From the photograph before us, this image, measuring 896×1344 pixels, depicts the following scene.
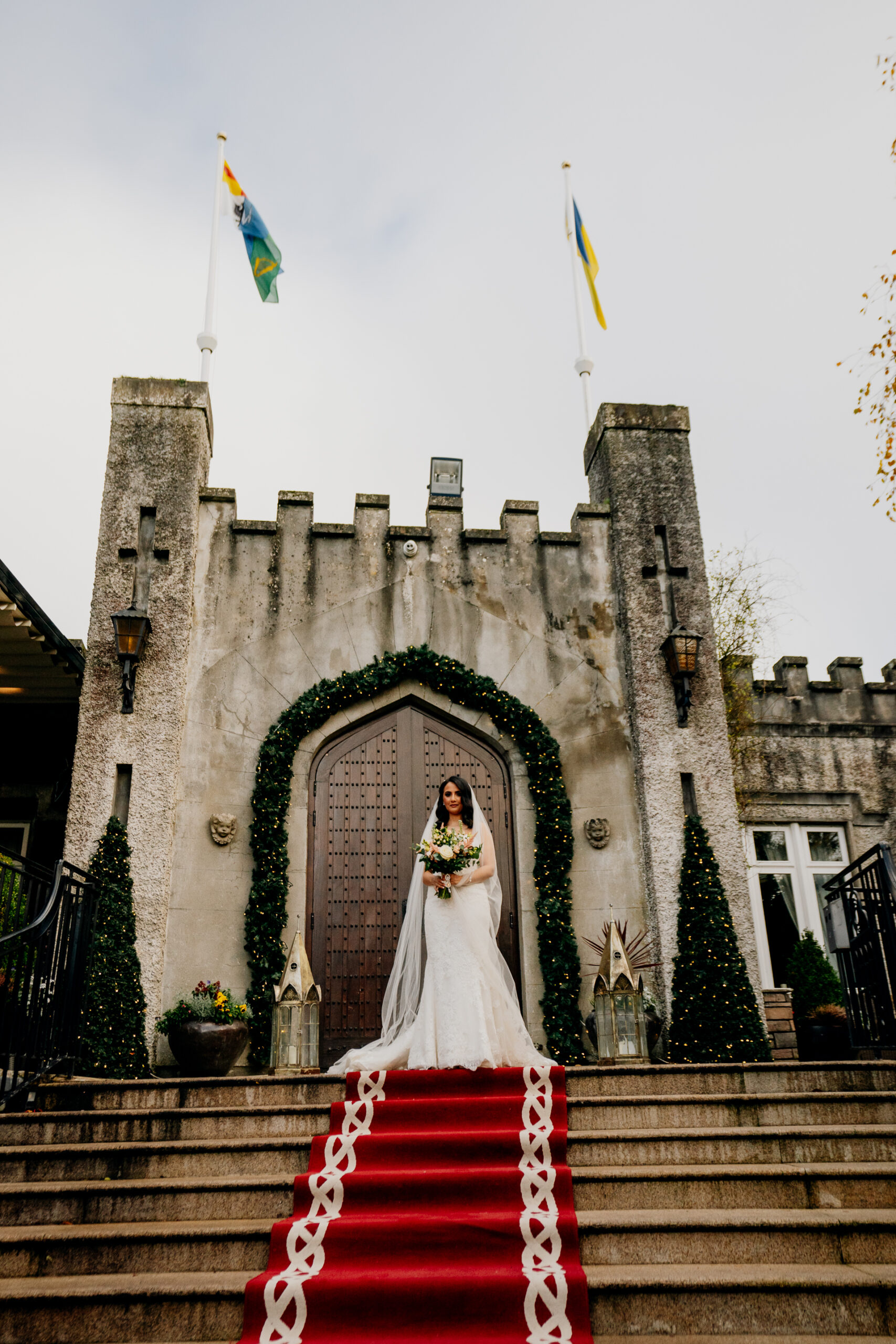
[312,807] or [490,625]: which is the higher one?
[490,625]

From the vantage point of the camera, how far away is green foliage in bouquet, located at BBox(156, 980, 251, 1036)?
7328 millimetres

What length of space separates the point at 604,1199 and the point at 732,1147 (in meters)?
0.83

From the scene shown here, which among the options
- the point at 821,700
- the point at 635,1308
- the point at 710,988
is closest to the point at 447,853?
the point at 710,988

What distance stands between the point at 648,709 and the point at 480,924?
10.4 ft

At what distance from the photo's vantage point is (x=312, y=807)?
872cm

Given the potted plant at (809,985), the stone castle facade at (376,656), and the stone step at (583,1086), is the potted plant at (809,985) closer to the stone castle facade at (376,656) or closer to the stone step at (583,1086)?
the stone castle facade at (376,656)

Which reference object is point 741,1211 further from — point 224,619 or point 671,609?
point 224,619

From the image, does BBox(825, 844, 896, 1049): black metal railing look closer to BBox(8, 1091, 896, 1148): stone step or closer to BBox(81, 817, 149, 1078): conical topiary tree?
BBox(8, 1091, 896, 1148): stone step

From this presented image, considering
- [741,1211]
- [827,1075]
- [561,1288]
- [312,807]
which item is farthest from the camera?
[312,807]

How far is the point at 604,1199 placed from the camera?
4680mm

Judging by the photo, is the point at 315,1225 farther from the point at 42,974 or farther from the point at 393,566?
the point at 393,566

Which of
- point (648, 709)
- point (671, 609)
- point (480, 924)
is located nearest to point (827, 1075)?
point (480, 924)

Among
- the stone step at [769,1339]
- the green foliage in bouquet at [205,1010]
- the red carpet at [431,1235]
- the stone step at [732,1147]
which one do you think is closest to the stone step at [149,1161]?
the red carpet at [431,1235]

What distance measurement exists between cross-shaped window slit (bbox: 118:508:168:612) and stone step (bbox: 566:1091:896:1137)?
5789 mm
